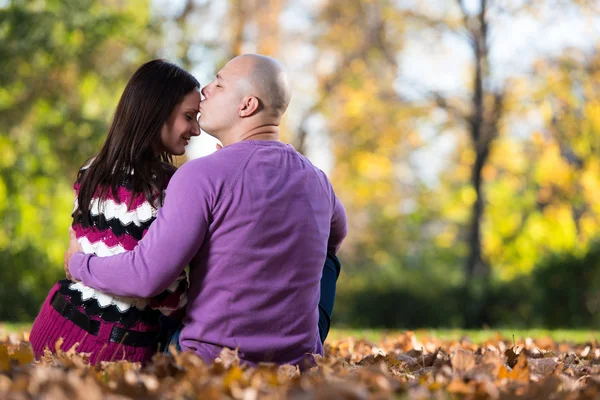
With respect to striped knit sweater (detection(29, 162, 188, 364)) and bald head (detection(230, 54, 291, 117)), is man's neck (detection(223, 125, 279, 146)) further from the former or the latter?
striped knit sweater (detection(29, 162, 188, 364))

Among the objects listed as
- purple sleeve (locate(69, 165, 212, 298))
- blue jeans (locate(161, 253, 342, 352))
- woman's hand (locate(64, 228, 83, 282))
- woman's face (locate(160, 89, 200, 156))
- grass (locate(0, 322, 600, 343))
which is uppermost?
woman's face (locate(160, 89, 200, 156))

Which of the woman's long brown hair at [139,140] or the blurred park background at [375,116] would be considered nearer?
the woman's long brown hair at [139,140]

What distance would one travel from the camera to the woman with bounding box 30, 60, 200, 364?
9.12ft

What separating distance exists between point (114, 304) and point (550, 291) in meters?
9.52

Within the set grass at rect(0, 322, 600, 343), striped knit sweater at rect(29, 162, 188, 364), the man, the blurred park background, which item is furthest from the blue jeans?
the blurred park background

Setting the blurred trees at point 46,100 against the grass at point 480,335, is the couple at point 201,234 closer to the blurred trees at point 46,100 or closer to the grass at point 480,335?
the grass at point 480,335

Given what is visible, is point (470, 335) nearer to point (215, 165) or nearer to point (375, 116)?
point (215, 165)

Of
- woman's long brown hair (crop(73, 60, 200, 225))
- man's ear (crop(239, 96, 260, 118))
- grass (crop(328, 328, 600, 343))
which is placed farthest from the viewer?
grass (crop(328, 328, 600, 343))

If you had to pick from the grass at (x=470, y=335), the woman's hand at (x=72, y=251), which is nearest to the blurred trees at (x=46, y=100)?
the grass at (x=470, y=335)

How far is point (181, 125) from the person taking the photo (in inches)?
122

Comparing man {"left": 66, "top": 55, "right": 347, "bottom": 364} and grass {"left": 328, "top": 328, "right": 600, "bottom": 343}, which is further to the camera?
grass {"left": 328, "top": 328, "right": 600, "bottom": 343}

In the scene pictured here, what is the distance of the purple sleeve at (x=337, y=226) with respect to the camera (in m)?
3.01

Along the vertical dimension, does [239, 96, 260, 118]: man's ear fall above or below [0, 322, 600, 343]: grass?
above

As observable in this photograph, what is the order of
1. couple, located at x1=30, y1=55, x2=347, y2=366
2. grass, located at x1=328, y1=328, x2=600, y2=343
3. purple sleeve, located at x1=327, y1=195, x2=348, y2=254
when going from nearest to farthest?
couple, located at x1=30, y1=55, x2=347, y2=366, purple sleeve, located at x1=327, y1=195, x2=348, y2=254, grass, located at x1=328, y1=328, x2=600, y2=343
